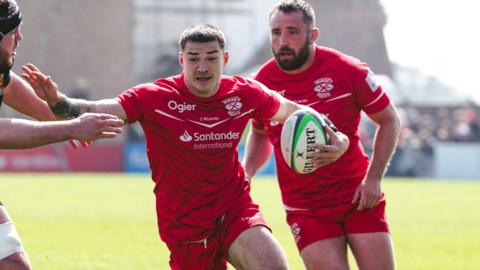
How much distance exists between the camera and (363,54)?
61.2 meters

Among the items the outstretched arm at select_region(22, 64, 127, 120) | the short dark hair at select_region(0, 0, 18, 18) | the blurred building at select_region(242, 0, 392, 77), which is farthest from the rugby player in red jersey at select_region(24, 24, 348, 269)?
the blurred building at select_region(242, 0, 392, 77)

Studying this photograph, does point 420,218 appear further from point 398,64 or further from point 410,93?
point 398,64

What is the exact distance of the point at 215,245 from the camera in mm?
7629

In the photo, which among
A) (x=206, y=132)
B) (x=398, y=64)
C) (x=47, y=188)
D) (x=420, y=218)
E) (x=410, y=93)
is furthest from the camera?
(x=398, y=64)

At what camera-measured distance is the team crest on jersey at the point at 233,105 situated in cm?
777

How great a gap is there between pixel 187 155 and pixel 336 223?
5.30 feet

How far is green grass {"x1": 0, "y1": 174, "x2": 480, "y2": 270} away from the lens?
1229 centimetres

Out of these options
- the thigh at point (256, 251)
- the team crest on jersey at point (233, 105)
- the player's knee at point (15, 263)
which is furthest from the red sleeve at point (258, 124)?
the player's knee at point (15, 263)

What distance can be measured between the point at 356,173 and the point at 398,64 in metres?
51.6

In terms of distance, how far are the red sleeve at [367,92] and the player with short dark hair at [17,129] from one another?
2.53 meters

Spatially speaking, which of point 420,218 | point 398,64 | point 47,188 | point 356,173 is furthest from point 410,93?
point 356,173

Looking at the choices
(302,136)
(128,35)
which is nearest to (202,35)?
(302,136)

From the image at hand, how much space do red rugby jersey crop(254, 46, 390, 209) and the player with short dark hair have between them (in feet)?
7.41

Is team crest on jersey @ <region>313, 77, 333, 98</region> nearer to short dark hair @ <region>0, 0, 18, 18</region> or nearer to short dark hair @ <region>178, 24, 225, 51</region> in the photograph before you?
short dark hair @ <region>178, 24, 225, 51</region>
